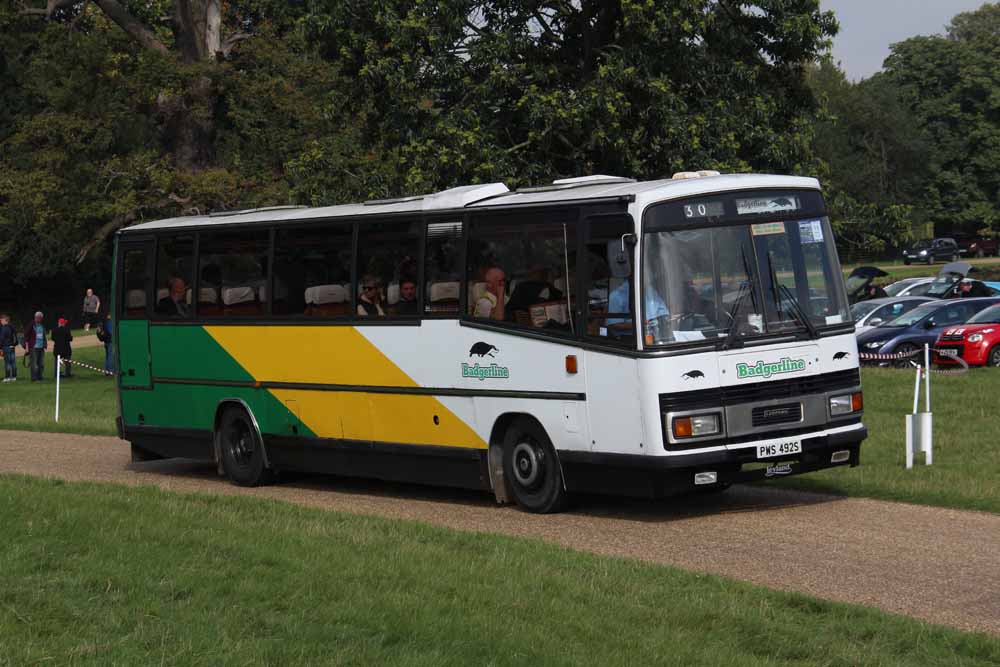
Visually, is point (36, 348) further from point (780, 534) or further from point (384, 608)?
point (384, 608)

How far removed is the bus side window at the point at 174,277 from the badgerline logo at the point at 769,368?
7831 millimetres

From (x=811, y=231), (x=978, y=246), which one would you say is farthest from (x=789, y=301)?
(x=978, y=246)

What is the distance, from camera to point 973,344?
31.7 metres

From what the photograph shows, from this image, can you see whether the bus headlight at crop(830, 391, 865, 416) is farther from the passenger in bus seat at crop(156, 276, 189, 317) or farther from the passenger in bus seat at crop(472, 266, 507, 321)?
the passenger in bus seat at crop(156, 276, 189, 317)

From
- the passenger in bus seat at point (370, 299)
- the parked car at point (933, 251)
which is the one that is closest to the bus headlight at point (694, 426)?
the passenger in bus seat at point (370, 299)

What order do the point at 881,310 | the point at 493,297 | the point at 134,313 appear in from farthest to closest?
the point at 881,310
the point at 134,313
the point at 493,297

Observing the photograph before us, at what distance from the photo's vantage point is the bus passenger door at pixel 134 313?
1898cm

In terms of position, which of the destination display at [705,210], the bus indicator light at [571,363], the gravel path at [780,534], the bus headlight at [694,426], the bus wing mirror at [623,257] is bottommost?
the gravel path at [780,534]

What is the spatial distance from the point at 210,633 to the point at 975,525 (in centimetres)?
689

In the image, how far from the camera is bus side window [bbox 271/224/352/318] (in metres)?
16.2

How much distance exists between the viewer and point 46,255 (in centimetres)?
7019

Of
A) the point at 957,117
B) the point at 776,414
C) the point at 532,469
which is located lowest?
the point at 532,469

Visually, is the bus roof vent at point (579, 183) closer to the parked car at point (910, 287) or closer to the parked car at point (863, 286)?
the parked car at point (863, 286)

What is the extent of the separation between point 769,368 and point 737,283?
2.50ft
